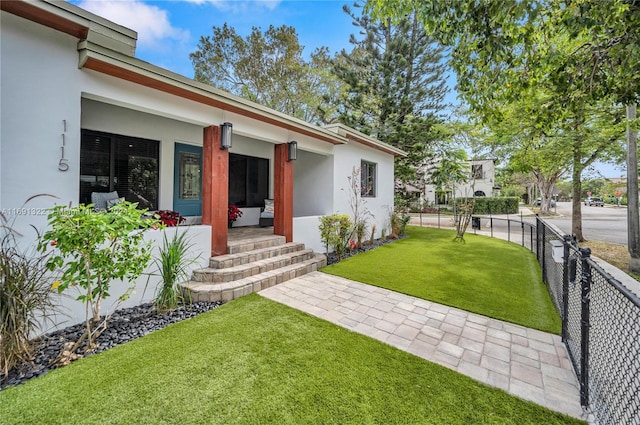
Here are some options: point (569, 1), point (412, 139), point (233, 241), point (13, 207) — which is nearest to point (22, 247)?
point (13, 207)

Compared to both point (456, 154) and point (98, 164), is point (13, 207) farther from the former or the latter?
point (456, 154)

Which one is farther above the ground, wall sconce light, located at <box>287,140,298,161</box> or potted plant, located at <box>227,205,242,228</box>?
wall sconce light, located at <box>287,140,298,161</box>

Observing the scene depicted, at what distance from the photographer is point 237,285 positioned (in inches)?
185

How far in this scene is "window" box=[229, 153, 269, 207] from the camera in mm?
8617

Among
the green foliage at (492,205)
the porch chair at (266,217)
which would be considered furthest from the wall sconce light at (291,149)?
the green foliage at (492,205)

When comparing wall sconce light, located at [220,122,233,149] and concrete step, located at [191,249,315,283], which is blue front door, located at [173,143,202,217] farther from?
concrete step, located at [191,249,315,283]

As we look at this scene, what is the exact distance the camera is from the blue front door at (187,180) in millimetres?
6953

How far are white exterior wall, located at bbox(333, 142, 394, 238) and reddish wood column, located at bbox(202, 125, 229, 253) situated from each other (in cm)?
384

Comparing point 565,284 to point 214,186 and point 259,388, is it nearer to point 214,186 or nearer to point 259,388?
point 259,388

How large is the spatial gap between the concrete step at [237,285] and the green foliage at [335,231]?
5.13 ft

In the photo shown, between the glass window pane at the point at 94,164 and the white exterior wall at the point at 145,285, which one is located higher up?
the glass window pane at the point at 94,164

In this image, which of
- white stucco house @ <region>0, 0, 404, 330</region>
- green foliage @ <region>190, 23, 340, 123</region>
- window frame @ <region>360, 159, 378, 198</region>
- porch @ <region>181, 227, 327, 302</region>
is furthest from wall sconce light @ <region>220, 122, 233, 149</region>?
green foliage @ <region>190, 23, 340, 123</region>

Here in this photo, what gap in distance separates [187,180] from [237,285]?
3.88m

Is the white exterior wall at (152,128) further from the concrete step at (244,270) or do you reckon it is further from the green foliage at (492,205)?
the green foliage at (492,205)
